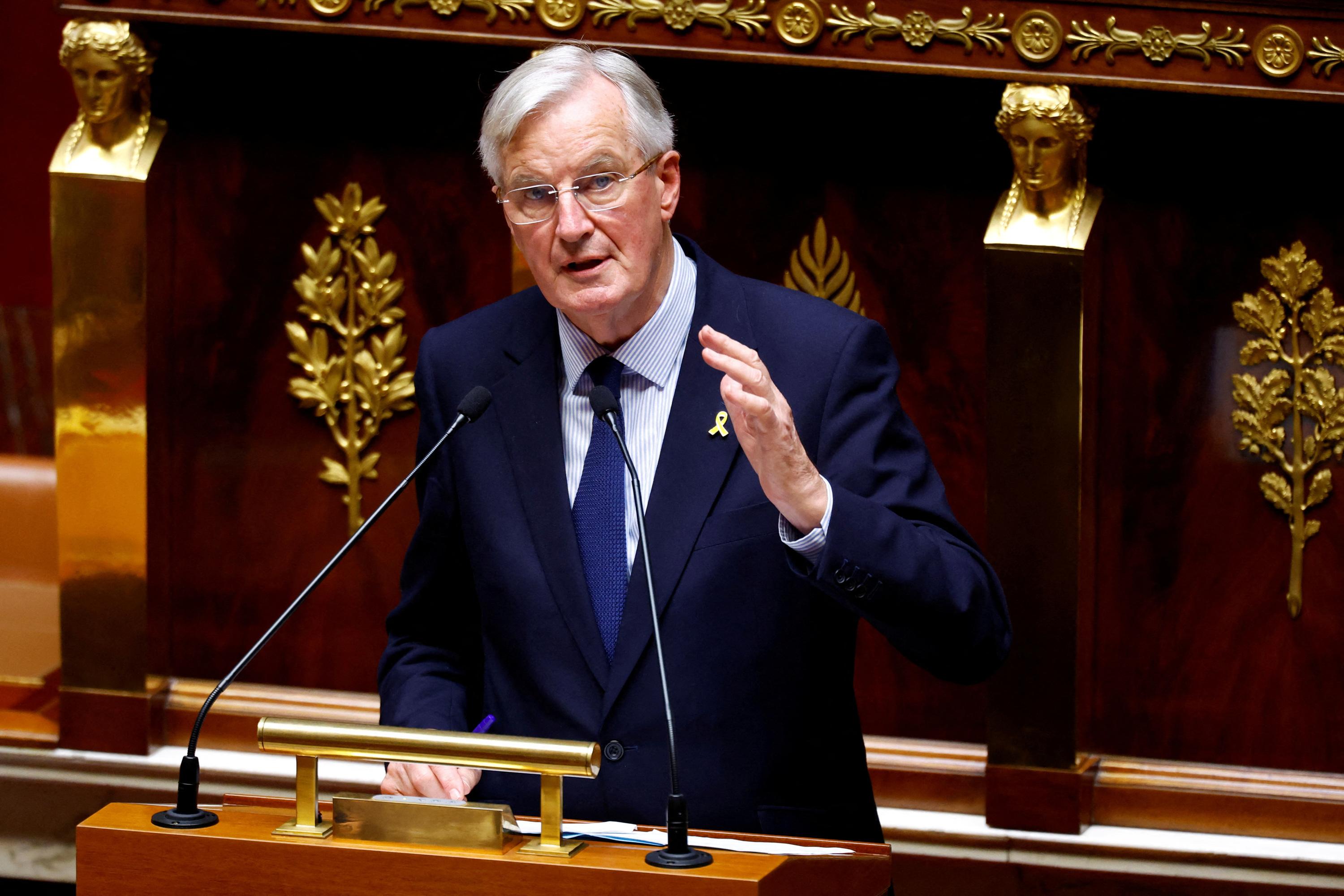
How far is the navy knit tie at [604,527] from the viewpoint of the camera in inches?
76.7

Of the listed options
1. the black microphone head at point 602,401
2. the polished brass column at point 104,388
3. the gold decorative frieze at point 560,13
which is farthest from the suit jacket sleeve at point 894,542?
the polished brass column at point 104,388

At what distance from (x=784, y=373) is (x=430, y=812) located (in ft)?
2.56

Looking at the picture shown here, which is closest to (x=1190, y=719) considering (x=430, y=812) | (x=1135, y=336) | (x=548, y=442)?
(x=1135, y=336)

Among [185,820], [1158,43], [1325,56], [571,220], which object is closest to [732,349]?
[571,220]

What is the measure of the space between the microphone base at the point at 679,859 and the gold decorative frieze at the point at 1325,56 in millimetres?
1789

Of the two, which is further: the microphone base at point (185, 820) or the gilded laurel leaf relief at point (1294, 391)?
the gilded laurel leaf relief at point (1294, 391)

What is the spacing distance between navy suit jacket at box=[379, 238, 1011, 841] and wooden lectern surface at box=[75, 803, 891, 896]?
0.39 meters

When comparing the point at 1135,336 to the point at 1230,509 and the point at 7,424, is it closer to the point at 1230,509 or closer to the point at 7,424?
the point at 1230,509

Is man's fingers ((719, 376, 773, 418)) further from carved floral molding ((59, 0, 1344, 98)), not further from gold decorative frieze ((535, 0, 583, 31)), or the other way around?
gold decorative frieze ((535, 0, 583, 31))

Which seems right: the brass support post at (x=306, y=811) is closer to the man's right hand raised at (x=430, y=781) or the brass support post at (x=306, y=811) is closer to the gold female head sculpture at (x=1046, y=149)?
the man's right hand raised at (x=430, y=781)

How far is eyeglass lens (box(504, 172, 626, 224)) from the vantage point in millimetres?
1932

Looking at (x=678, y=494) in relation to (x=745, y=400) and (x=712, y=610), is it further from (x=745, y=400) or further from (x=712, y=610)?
(x=745, y=400)

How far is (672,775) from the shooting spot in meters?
1.47

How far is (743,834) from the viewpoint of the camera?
1.58 m
